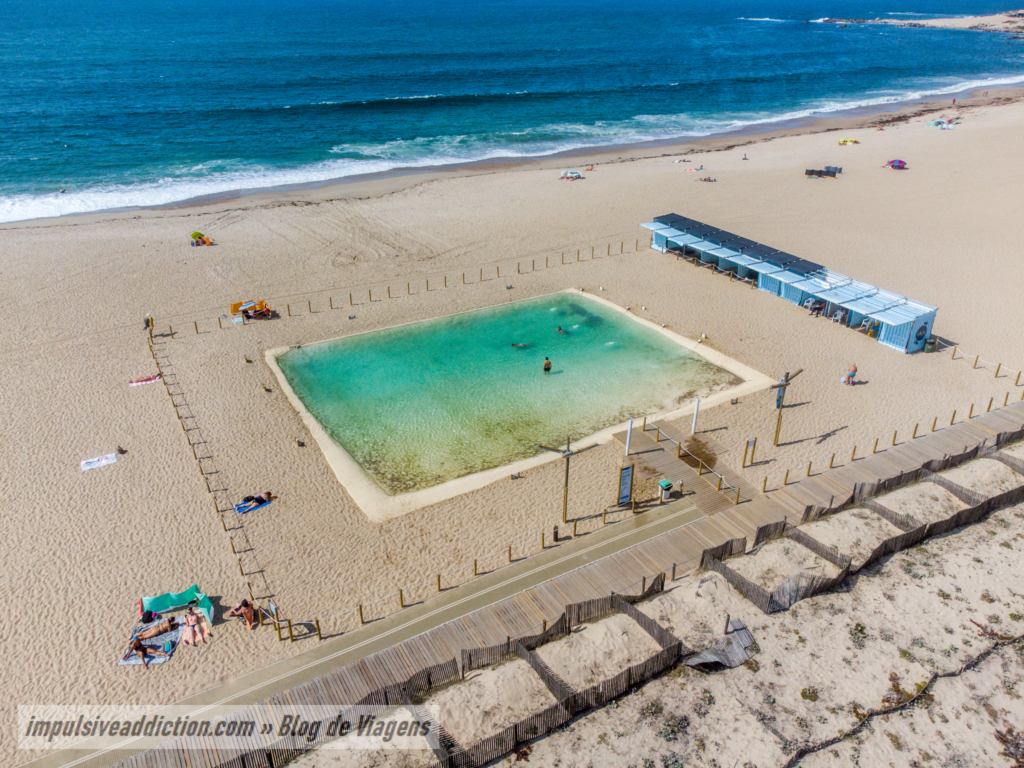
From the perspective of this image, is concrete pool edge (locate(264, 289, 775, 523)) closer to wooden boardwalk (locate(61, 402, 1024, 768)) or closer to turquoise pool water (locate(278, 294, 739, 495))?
turquoise pool water (locate(278, 294, 739, 495))

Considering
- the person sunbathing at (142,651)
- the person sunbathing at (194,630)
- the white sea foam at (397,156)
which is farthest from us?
the white sea foam at (397,156)

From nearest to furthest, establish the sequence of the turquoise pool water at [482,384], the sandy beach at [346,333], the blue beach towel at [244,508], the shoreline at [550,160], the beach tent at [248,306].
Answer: the sandy beach at [346,333]
the blue beach towel at [244,508]
the turquoise pool water at [482,384]
the beach tent at [248,306]
the shoreline at [550,160]

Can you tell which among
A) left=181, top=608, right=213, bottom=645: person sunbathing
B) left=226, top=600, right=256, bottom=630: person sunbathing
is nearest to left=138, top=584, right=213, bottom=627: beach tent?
left=181, top=608, right=213, bottom=645: person sunbathing

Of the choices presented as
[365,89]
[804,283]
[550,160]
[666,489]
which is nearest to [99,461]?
[666,489]

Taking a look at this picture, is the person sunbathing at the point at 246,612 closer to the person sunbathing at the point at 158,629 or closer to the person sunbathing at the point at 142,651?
the person sunbathing at the point at 158,629

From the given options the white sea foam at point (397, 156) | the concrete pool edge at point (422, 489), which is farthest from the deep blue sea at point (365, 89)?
the concrete pool edge at point (422, 489)

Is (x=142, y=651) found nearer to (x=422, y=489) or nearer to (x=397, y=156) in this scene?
(x=422, y=489)
